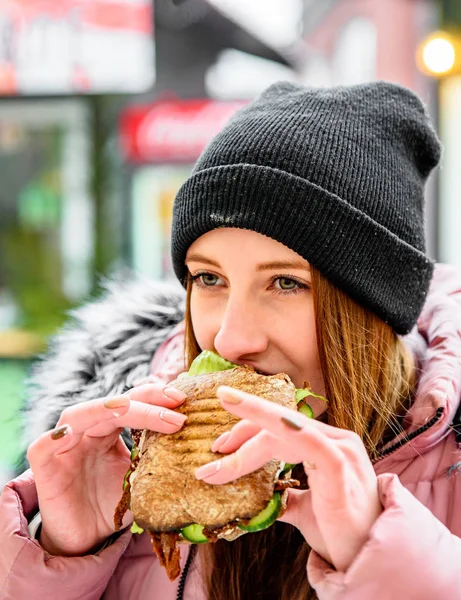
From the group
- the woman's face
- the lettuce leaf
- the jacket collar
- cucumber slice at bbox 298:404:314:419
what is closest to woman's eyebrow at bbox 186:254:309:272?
the woman's face

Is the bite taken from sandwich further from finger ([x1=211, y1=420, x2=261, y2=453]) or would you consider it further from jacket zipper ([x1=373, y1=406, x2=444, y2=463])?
jacket zipper ([x1=373, y1=406, x2=444, y2=463])

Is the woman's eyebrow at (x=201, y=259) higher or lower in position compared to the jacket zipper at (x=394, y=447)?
higher

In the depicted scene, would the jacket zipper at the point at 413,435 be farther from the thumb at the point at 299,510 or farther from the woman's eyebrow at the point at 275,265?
the woman's eyebrow at the point at 275,265

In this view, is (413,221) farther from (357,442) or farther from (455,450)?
(357,442)

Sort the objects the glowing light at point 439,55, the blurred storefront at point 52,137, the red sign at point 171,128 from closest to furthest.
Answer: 1. the glowing light at point 439,55
2. the red sign at point 171,128
3. the blurred storefront at point 52,137

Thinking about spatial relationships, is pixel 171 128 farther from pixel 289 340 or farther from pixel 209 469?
pixel 209 469

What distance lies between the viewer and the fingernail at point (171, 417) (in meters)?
1.32

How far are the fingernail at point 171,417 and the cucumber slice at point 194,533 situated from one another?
A: 19 cm

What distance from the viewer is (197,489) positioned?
125 centimetres

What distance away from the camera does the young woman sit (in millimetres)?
1476

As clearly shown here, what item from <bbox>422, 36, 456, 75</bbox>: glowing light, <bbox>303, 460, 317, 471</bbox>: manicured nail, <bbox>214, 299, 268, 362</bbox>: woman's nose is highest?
<bbox>422, 36, 456, 75</bbox>: glowing light

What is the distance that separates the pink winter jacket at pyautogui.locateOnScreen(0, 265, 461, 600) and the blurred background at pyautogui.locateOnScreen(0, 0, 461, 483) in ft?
12.9

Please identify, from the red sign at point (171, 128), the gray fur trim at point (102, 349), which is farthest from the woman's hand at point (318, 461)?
the red sign at point (171, 128)

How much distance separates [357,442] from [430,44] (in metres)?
3.83
